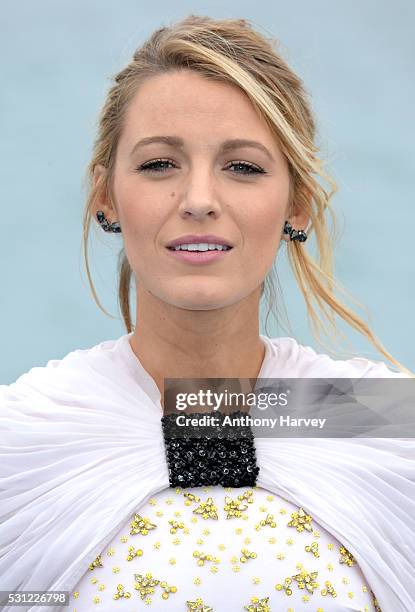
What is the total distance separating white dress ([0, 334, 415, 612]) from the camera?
279 centimetres

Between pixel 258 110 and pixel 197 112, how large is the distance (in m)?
0.19

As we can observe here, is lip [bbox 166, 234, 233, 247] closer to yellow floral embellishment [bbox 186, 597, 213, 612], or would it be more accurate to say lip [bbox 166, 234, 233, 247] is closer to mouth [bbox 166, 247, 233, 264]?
mouth [bbox 166, 247, 233, 264]

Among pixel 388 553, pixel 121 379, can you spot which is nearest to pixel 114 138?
pixel 121 379

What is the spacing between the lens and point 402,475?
3.07 m

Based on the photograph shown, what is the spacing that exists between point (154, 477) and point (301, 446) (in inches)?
17.9

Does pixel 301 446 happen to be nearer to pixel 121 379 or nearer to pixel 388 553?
pixel 388 553

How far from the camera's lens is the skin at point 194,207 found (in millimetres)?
2994

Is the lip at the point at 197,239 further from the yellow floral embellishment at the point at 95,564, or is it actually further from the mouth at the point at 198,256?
the yellow floral embellishment at the point at 95,564

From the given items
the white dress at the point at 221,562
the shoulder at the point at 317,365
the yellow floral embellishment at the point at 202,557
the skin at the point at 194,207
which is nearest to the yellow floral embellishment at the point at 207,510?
the white dress at the point at 221,562

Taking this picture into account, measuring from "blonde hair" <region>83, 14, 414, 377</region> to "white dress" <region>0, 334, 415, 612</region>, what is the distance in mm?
538

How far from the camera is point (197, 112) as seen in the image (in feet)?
9.93

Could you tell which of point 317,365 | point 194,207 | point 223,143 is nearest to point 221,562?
point 317,365

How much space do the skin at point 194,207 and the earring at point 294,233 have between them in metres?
0.07

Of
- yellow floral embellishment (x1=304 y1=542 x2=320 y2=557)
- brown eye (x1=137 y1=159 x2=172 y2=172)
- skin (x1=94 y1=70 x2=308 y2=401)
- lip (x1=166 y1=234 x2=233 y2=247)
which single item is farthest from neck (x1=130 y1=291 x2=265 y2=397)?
yellow floral embellishment (x1=304 y1=542 x2=320 y2=557)
